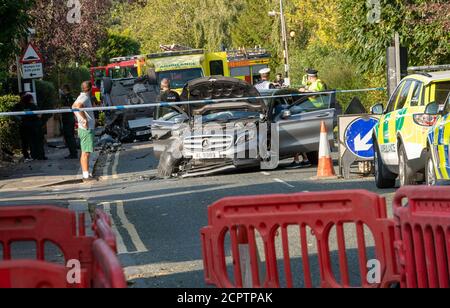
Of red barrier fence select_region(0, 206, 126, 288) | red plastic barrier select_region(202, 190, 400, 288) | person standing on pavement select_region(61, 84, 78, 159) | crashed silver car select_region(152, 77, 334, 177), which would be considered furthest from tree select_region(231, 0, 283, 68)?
red barrier fence select_region(0, 206, 126, 288)

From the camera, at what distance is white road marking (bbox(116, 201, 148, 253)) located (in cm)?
1184

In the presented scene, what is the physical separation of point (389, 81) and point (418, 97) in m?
7.34

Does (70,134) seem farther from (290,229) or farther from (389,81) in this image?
(290,229)

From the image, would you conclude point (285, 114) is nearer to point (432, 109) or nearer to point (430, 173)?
point (430, 173)

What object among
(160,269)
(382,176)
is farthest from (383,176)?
(160,269)

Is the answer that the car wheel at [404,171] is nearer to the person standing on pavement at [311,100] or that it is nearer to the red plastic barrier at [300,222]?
the person standing on pavement at [311,100]

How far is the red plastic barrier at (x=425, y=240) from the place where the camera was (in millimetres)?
6934

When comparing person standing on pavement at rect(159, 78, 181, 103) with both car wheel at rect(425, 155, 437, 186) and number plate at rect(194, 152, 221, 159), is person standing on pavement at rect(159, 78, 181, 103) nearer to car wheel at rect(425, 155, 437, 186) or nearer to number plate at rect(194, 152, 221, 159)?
number plate at rect(194, 152, 221, 159)

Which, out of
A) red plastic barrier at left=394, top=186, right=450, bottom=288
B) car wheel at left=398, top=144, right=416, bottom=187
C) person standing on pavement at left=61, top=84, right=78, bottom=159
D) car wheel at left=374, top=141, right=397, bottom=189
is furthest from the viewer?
person standing on pavement at left=61, top=84, right=78, bottom=159

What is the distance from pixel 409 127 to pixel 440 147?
1.93 metres

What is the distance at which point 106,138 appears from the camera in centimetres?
3500

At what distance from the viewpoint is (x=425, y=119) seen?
1450 centimetres

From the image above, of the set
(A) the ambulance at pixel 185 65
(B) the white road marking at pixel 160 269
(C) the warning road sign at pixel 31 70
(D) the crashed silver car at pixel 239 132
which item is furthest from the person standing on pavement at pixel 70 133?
(B) the white road marking at pixel 160 269
